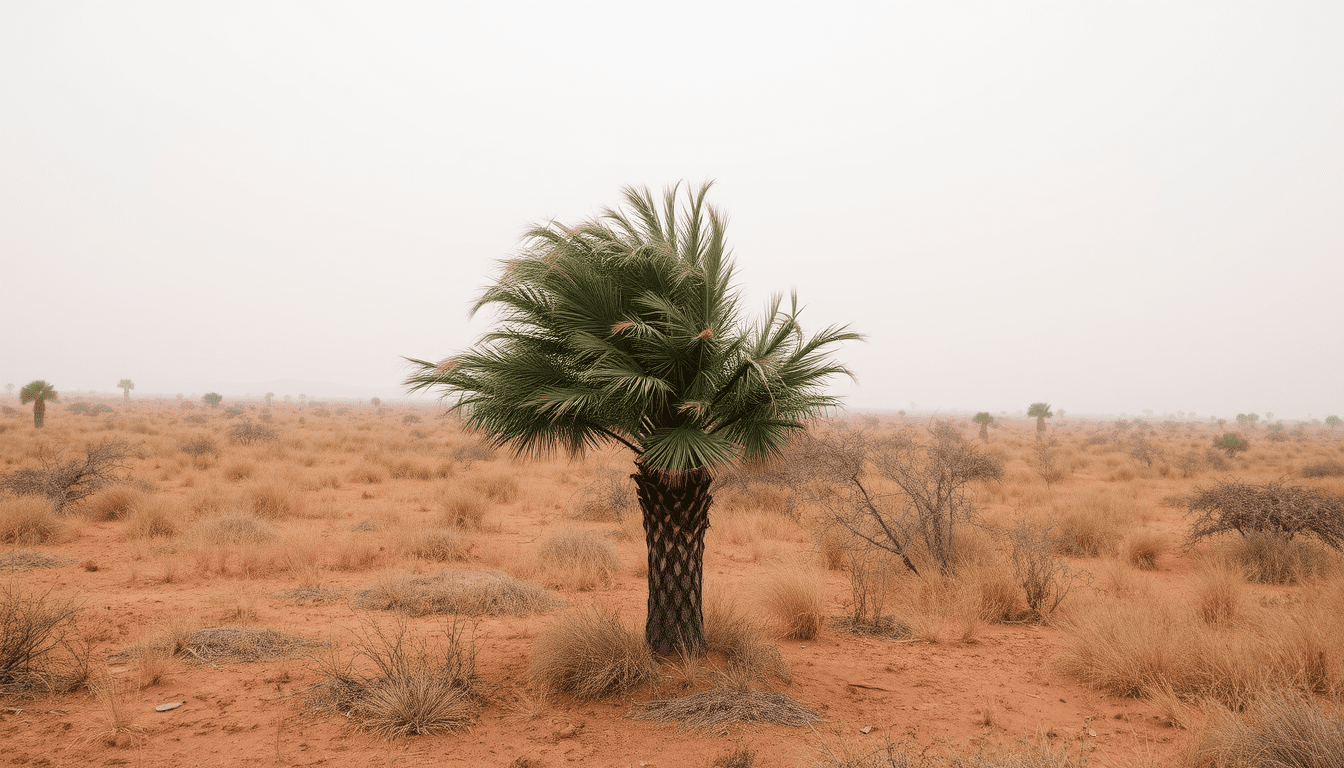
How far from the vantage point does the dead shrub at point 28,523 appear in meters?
11.4

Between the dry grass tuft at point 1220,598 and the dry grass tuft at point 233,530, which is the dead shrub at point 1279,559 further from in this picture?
the dry grass tuft at point 233,530

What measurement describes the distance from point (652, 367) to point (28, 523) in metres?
13.8

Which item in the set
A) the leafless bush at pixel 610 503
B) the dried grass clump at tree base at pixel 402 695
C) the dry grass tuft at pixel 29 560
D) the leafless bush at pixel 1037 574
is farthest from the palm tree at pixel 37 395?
the leafless bush at pixel 1037 574

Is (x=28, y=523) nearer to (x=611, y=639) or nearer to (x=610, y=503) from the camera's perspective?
(x=610, y=503)

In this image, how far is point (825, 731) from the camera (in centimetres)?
525

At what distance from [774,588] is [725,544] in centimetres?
531

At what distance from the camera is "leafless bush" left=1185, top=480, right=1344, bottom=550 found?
34.0 ft

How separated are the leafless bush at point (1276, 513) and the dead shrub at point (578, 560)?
11164 millimetres

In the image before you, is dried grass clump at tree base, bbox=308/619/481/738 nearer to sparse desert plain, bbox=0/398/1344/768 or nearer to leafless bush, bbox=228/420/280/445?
sparse desert plain, bbox=0/398/1344/768

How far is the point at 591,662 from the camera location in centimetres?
609

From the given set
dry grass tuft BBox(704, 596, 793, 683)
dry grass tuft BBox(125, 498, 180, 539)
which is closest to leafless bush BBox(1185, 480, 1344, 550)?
dry grass tuft BBox(704, 596, 793, 683)

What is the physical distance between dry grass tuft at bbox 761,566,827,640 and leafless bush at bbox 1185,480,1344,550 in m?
8.58

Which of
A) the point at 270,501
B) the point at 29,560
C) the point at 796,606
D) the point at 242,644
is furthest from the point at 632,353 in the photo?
the point at 270,501

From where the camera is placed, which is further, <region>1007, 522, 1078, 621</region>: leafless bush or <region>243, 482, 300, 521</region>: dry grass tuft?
<region>243, 482, 300, 521</region>: dry grass tuft
